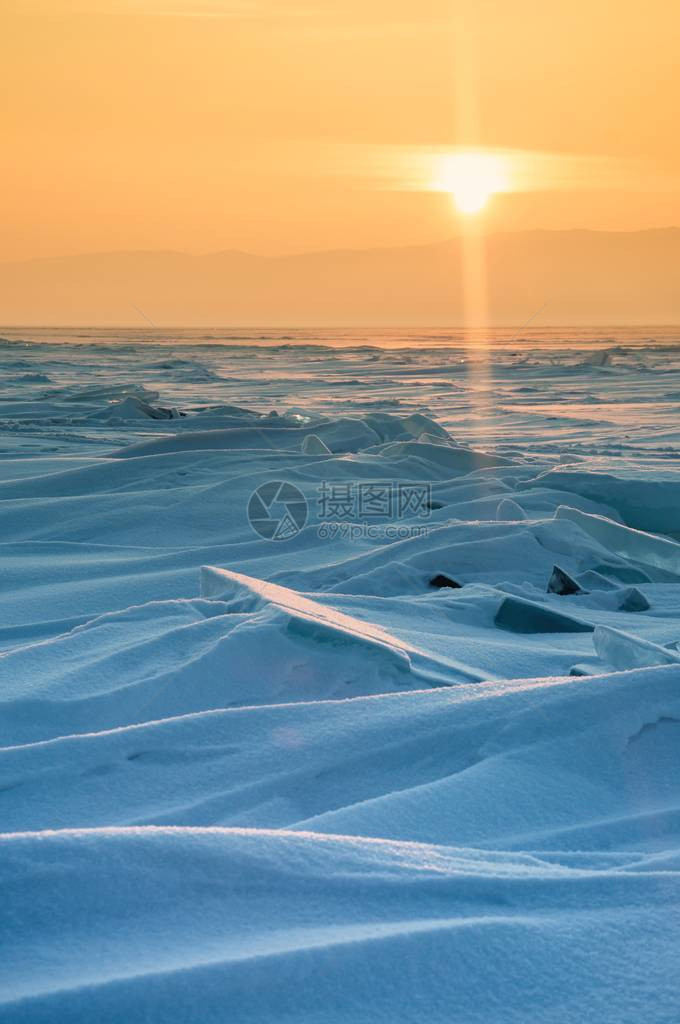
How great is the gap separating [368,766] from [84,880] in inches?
27.8

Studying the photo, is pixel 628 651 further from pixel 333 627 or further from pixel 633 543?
pixel 633 543

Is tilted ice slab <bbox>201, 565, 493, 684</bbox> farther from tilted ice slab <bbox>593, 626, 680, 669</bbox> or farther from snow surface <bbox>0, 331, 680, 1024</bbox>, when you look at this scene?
tilted ice slab <bbox>593, 626, 680, 669</bbox>

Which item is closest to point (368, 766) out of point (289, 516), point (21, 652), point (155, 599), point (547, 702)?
point (547, 702)

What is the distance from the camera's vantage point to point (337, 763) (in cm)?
155

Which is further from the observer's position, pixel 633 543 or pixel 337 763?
pixel 633 543

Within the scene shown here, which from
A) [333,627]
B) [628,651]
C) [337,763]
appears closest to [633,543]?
[628,651]
